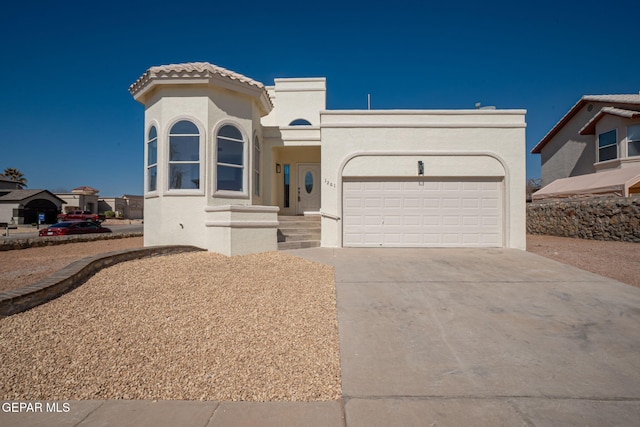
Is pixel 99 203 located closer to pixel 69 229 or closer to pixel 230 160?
pixel 69 229

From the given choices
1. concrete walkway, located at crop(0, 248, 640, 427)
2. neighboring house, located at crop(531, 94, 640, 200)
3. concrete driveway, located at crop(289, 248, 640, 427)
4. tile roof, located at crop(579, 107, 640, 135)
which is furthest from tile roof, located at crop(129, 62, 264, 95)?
tile roof, located at crop(579, 107, 640, 135)

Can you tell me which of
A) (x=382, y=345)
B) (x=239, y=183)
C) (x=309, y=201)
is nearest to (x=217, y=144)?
(x=239, y=183)

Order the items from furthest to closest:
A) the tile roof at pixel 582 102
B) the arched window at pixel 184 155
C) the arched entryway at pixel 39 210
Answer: the arched entryway at pixel 39 210 → the tile roof at pixel 582 102 → the arched window at pixel 184 155

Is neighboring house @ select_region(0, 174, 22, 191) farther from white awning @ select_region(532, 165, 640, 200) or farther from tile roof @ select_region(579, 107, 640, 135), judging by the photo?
tile roof @ select_region(579, 107, 640, 135)

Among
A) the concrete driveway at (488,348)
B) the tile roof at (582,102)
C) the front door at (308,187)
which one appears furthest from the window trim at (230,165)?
the tile roof at (582,102)

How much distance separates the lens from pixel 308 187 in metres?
13.9

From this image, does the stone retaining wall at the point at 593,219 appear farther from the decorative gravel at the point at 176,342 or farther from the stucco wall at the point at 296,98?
the decorative gravel at the point at 176,342

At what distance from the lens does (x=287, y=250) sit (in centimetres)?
927

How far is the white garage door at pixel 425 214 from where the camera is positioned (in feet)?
33.1

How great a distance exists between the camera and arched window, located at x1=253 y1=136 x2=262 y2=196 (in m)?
10.9

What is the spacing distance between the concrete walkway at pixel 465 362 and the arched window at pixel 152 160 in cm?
718

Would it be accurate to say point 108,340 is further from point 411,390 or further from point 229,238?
point 229,238

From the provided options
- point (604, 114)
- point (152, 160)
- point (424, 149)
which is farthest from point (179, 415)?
point (604, 114)

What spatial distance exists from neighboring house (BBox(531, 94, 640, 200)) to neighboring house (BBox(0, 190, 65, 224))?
51713mm
